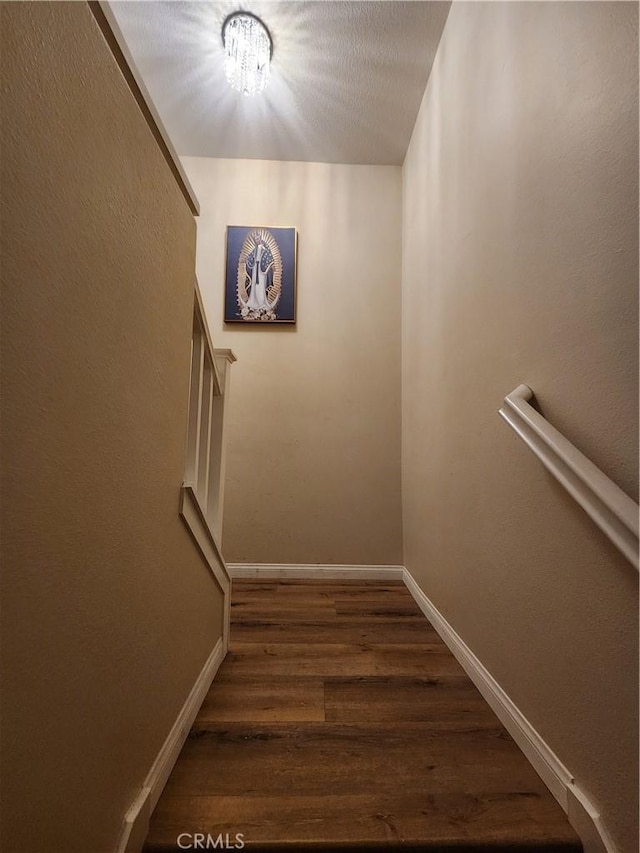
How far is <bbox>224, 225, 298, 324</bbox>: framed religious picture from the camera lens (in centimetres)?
294

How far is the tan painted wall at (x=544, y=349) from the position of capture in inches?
34.1

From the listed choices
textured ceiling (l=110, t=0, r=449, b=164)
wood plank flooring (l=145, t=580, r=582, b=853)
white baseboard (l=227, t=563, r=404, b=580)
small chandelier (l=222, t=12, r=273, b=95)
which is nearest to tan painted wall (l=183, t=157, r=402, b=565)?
white baseboard (l=227, t=563, r=404, b=580)

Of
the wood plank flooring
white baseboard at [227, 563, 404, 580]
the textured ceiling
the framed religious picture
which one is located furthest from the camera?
the framed religious picture

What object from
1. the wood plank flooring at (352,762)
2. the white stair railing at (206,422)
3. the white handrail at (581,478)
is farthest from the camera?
the white stair railing at (206,422)

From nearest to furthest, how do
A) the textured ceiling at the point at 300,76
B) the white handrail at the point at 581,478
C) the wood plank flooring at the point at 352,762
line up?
the white handrail at the point at 581,478 → the wood plank flooring at the point at 352,762 → the textured ceiling at the point at 300,76

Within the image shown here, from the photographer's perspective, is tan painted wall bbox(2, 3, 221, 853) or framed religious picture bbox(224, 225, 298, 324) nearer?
tan painted wall bbox(2, 3, 221, 853)

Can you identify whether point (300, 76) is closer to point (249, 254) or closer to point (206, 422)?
point (249, 254)

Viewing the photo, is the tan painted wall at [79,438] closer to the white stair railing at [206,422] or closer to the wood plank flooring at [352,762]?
the wood plank flooring at [352,762]

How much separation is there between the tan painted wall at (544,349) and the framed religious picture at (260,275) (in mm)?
1253

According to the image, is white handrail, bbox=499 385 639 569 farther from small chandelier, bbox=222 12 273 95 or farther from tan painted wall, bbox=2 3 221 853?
small chandelier, bbox=222 12 273 95

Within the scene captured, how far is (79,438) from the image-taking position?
0.71 metres

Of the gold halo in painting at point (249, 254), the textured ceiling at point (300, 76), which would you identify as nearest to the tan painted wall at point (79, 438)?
the textured ceiling at point (300, 76)

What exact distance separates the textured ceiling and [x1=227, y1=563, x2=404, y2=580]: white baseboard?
9.90ft

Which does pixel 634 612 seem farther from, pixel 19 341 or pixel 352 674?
pixel 19 341
